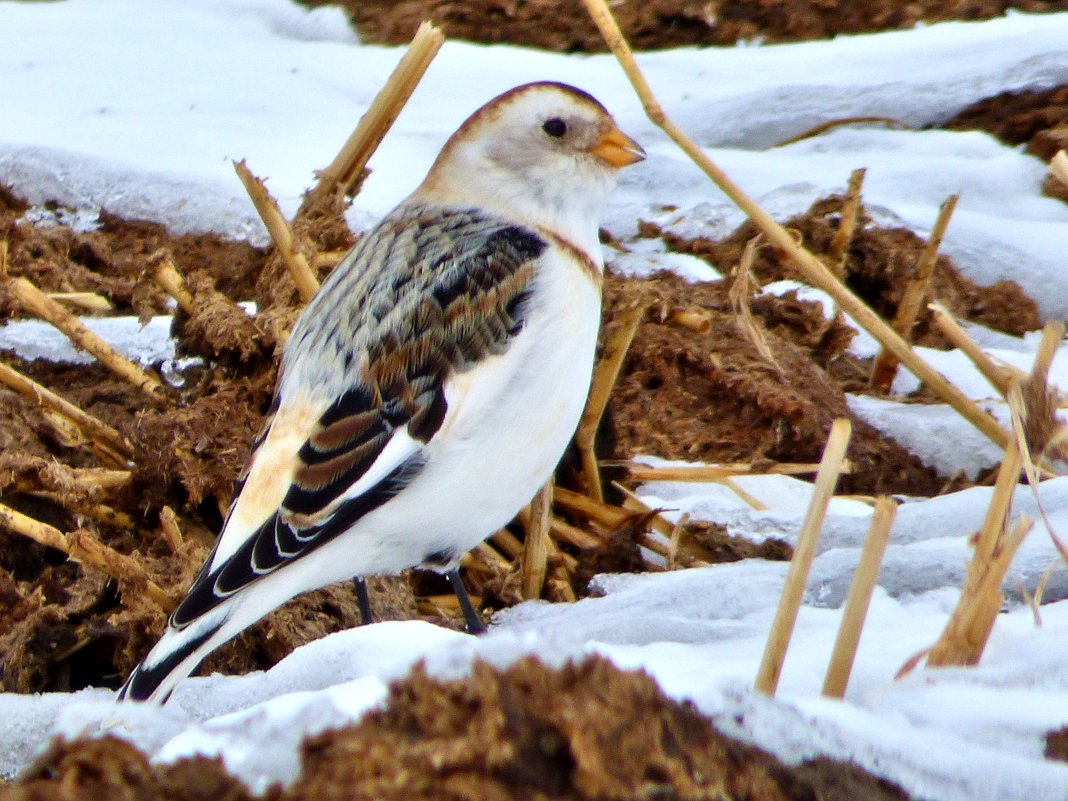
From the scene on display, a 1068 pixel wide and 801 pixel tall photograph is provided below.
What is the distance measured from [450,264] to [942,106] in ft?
7.28

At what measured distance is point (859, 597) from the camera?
5.39 ft

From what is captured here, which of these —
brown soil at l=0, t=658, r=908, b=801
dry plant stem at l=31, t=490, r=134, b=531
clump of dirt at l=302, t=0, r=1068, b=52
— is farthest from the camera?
clump of dirt at l=302, t=0, r=1068, b=52

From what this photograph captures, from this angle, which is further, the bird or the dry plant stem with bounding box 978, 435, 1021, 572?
the bird

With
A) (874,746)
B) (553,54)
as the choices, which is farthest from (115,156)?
→ (874,746)

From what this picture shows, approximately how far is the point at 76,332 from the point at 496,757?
6.79 ft

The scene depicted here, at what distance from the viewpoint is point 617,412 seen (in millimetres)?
3236

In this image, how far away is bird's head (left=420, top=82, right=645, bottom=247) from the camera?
2910mm

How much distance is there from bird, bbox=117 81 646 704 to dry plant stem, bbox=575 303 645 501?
23 cm

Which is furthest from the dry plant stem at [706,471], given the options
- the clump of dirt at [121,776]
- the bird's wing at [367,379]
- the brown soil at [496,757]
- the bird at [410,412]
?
the clump of dirt at [121,776]

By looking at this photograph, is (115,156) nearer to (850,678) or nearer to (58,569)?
(58,569)

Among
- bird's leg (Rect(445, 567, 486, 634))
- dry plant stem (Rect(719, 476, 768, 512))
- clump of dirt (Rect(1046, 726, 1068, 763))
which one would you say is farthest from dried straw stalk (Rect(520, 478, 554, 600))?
clump of dirt (Rect(1046, 726, 1068, 763))

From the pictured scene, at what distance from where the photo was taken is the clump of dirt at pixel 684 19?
489 cm

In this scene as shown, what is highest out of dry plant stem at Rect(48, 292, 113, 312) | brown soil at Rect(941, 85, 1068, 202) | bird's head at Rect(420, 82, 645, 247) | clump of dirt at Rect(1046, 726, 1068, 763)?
brown soil at Rect(941, 85, 1068, 202)

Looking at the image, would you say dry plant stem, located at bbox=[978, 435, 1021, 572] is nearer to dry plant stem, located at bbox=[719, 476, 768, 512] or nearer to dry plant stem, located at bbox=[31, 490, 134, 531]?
dry plant stem, located at bbox=[719, 476, 768, 512]
